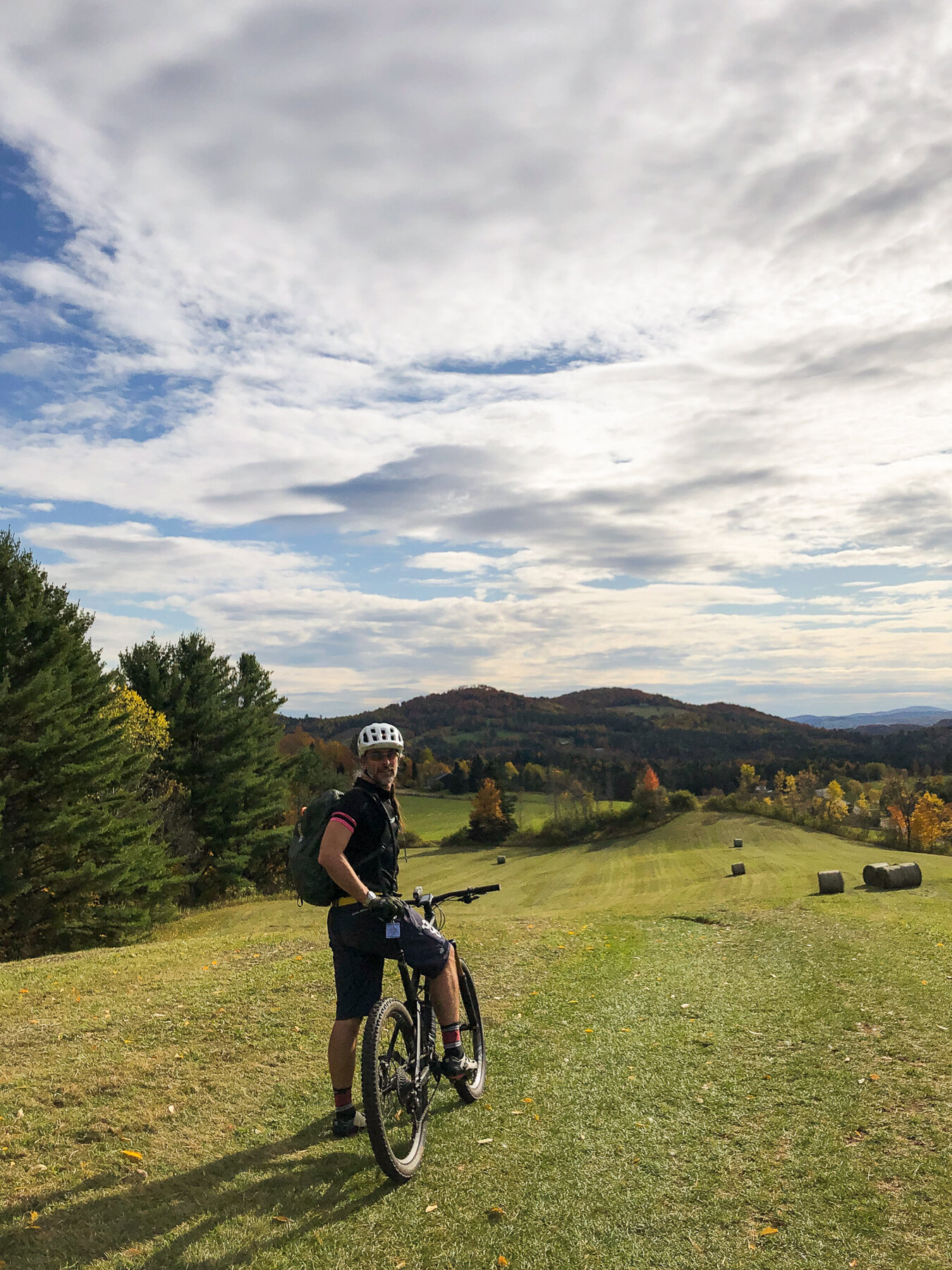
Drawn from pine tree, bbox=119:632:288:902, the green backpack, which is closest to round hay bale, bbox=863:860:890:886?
the green backpack

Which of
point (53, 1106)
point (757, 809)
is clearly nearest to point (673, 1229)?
point (53, 1106)

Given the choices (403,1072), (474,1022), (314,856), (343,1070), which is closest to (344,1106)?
(343,1070)

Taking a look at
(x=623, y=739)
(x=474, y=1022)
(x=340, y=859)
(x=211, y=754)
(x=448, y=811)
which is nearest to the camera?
(x=340, y=859)

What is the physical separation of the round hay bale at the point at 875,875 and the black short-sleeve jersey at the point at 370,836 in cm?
2505

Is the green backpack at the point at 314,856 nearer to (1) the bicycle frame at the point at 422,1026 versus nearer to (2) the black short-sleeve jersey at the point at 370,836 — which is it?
(2) the black short-sleeve jersey at the point at 370,836

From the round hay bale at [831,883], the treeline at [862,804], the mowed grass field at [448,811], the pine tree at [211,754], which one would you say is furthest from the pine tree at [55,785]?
the mowed grass field at [448,811]

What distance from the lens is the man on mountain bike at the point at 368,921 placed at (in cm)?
521

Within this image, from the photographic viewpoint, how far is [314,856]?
5.42 metres

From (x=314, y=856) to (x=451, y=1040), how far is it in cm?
189

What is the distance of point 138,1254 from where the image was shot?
4234mm

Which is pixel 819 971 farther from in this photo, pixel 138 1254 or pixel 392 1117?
pixel 138 1254

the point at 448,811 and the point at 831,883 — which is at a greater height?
the point at 831,883

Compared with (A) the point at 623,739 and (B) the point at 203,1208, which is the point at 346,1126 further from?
(A) the point at 623,739

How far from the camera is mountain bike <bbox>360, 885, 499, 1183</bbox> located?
15.8ft
